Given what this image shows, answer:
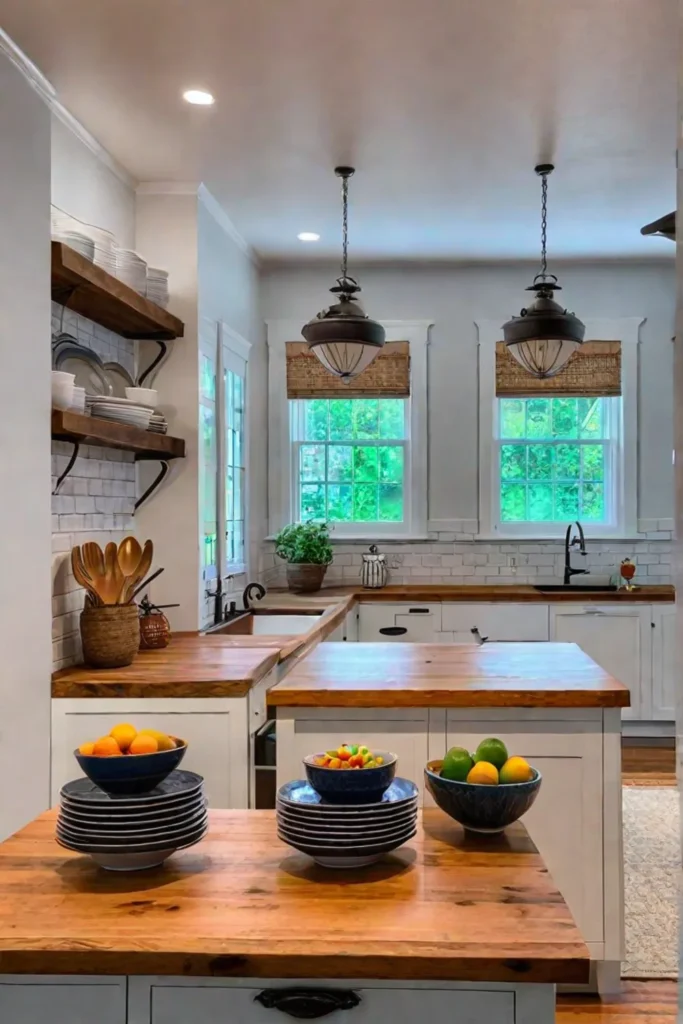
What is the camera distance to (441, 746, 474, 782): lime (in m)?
1.76

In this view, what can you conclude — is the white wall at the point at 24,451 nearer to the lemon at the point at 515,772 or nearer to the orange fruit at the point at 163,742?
the orange fruit at the point at 163,742

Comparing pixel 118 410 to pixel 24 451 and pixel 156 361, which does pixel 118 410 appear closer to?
pixel 24 451

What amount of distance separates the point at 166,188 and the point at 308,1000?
3.96 metres

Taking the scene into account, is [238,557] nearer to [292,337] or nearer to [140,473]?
[140,473]

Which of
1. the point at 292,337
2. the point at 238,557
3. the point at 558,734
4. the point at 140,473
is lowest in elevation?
the point at 558,734

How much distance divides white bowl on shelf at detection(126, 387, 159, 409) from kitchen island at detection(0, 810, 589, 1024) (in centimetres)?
269

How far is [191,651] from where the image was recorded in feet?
12.4

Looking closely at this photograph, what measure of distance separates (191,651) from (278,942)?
2.53m

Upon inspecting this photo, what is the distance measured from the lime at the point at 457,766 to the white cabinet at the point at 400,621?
163 inches

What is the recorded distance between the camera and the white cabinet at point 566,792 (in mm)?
2781

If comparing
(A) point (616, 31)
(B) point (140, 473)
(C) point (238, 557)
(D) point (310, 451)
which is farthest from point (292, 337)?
(A) point (616, 31)

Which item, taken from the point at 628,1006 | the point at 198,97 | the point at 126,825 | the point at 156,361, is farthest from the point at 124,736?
the point at 156,361

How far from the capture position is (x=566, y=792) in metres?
2.79

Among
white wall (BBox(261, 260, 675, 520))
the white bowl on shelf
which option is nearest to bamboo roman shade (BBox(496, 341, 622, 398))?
white wall (BBox(261, 260, 675, 520))
